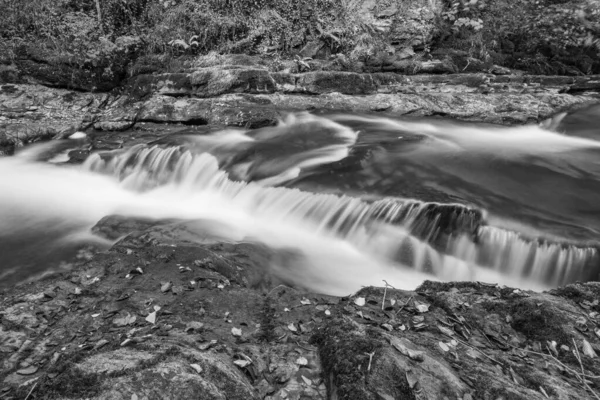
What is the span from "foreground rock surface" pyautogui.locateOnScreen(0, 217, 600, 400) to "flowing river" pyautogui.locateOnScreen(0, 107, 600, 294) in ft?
4.94

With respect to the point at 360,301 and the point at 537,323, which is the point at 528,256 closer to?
the point at 537,323

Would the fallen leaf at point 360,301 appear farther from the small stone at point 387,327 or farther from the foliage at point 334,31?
the foliage at point 334,31

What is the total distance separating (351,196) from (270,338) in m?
3.89

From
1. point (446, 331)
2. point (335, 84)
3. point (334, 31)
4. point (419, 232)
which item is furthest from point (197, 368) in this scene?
point (334, 31)

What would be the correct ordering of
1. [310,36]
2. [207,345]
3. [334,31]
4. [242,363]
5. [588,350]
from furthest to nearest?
[310,36] < [334,31] < [588,350] < [207,345] < [242,363]

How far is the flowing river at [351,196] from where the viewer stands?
508 cm

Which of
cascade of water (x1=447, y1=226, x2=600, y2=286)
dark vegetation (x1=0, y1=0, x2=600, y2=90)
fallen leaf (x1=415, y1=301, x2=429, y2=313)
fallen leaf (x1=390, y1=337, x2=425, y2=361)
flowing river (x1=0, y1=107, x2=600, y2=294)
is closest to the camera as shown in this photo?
fallen leaf (x1=390, y1=337, x2=425, y2=361)

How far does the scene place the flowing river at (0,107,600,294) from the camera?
5.08m

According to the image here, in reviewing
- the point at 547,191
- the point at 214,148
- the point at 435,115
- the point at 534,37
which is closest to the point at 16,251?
the point at 214,148

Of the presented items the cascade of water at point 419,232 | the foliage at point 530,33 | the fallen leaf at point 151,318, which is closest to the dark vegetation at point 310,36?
the foliage at point 530,33

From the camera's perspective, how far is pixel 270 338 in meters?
2.75

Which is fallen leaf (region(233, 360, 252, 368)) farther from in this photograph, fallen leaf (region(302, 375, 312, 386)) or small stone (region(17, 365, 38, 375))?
small stone (region(17, 365, 38, 375))


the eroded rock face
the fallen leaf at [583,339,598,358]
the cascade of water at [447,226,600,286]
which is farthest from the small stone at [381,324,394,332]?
the eroded rock face

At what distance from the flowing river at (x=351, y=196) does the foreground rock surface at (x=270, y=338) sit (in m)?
1.51
